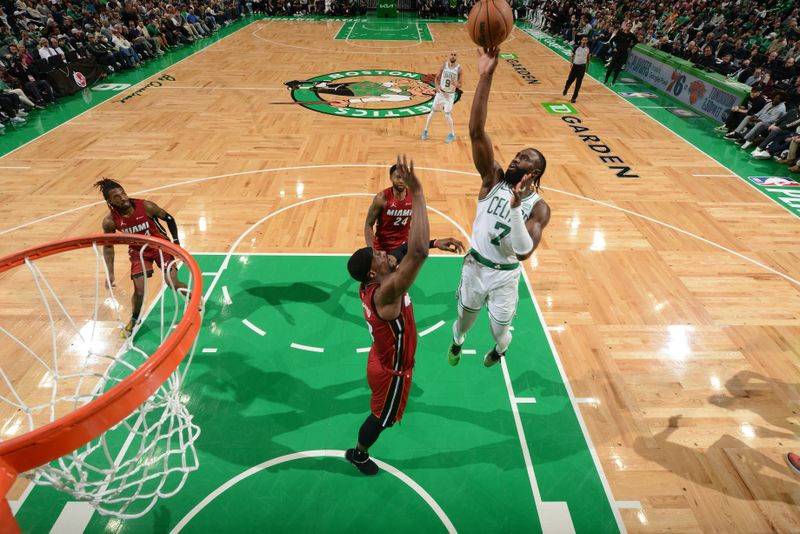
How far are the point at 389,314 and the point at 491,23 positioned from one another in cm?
262

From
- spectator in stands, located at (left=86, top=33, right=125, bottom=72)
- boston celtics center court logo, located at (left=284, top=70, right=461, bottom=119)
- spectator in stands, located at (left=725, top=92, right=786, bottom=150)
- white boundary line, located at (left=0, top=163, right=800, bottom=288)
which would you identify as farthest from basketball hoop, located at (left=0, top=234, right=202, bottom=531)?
spectator in stands, located at (left=725, top=92, right=786, bottom=150)

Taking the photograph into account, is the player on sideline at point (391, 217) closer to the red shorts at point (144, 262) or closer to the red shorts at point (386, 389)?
the red shorts at point (386, 389)

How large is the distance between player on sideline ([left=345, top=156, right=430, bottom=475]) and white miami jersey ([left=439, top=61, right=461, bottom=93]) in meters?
7.23

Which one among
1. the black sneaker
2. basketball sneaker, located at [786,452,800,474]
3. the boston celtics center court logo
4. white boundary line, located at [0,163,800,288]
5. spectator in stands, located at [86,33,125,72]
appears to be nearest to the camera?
the black sneaker

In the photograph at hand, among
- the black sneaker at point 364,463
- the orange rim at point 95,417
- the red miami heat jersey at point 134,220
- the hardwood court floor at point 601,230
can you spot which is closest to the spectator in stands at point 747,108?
the hardwood court floor at point 601,230

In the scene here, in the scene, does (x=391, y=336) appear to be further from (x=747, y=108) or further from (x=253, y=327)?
(x=747, y=108)

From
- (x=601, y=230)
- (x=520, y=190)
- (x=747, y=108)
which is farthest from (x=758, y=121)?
(x=520, y=190)

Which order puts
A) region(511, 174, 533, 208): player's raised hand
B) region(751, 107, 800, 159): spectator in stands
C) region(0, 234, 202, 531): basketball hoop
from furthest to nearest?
region(751, 107, 800, 159): spectator in stands
region(511, 174, 533, 208): player's raised hand
region(0, 234, 202, 531): basketball hoop

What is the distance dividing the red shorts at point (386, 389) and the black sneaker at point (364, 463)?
1.59 feet

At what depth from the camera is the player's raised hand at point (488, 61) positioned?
11.1 ft

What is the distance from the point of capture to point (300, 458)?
12.3 ft

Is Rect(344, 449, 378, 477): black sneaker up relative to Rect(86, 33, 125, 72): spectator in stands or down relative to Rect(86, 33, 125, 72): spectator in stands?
up

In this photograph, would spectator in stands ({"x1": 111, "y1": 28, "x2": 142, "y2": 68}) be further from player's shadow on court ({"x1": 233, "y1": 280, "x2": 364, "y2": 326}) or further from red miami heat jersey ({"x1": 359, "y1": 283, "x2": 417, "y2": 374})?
red miami heat jersey ({"x1": 359, "y1": 283, "x2": 417, "y2": 374})

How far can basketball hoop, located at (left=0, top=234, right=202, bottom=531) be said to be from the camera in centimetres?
193
